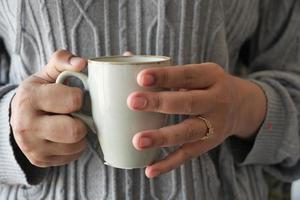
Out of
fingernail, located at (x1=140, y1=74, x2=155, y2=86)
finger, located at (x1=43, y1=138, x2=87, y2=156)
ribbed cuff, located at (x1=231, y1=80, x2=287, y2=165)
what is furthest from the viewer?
ribbed cuff, located at (x1=231, y1=80, x2=287, y2=165)

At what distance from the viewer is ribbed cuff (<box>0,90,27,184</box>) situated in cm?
61

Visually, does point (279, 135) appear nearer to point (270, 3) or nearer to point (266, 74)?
point (266, 74)

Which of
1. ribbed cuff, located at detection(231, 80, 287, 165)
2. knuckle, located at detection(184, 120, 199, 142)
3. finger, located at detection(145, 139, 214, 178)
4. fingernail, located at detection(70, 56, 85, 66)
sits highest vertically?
fingernail, located at detection(70, 56, 85, 66)

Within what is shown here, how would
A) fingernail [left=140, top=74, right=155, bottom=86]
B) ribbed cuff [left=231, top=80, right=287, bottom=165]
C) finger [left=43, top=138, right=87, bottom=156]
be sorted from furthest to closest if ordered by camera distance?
ribbed cuff [left=231, top=80, right=287, bottom=165], finger [left=43, top=138, right=87, bottom=156], fingernail [left=140, top=74, right=155, bottom=86]

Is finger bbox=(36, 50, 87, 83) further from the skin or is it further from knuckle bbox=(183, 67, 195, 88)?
knuckle bbox=(183, 67, 195, 88)

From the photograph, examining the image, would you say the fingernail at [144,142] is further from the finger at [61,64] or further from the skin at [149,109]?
the finger at [61,64]

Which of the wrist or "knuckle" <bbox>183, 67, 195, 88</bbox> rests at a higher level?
"knuckle" <bbox>183, 67, 195, 88</bbox>

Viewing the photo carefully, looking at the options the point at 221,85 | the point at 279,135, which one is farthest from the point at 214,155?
the point at 221,85

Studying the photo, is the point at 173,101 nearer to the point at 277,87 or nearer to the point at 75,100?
the point at 75,100

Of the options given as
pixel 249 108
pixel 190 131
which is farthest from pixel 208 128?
pixel 249 108

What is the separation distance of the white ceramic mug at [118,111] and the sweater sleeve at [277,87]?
0.89 feet

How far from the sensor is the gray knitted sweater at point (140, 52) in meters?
0.63

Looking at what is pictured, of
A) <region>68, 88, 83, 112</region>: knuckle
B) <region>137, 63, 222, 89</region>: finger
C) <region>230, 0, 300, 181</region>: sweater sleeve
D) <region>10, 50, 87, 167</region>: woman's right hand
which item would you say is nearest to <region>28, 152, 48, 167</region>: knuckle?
<region>10, 50, 87, 167</region>: woman's right hand

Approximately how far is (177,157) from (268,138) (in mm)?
245
